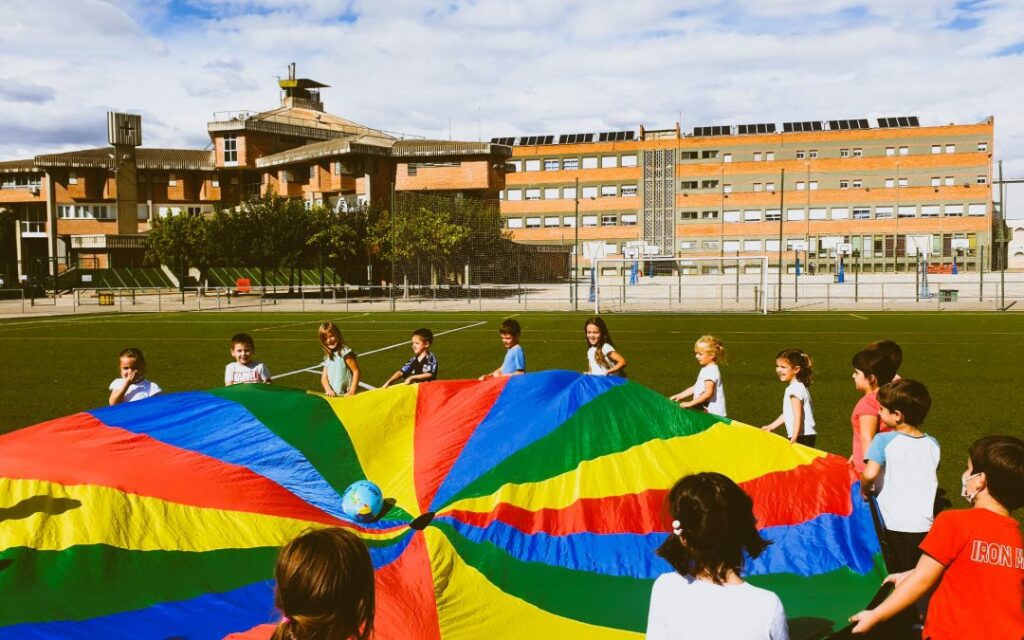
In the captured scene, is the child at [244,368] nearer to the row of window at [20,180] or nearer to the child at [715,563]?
the child at [715,563]

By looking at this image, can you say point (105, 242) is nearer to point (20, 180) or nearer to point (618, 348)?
point (20, 180)

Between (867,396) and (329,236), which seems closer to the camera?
(867,396)

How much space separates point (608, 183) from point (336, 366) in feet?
207

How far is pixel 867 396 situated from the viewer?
5.37 m

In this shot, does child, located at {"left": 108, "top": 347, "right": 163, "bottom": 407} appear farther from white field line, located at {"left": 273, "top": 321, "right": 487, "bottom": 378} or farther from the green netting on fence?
the green netting on fence

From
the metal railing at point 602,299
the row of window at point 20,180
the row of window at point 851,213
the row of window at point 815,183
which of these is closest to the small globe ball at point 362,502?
the metal railing at point 602,299

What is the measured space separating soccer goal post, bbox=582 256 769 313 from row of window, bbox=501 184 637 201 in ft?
22.9

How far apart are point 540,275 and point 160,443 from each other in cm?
4067

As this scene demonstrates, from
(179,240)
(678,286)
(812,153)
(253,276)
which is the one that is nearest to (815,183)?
(812,153)

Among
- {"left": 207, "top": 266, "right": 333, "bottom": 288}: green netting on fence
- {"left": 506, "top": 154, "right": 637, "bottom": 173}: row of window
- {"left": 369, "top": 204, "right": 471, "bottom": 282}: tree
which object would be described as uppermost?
{"left": 506, "top": 154, "right": 637, "bottom": 173}: row of window

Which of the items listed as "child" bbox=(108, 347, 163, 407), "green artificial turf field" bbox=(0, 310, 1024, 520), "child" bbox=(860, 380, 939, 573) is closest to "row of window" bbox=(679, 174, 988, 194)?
"green artificial turf field" bbox=(0, 310, 1024, 520)

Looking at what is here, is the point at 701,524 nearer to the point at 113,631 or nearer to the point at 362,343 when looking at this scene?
the point at 113,631

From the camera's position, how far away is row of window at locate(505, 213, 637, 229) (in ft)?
226

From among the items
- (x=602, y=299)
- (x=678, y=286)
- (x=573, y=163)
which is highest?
(x=573, y=163)
